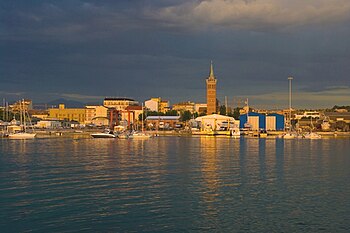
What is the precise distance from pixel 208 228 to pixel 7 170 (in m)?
14.4

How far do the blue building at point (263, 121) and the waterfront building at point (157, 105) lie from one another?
54357 mm

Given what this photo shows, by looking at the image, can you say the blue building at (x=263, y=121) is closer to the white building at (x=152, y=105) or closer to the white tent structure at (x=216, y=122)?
the white tent structure at (x=216, y=122)

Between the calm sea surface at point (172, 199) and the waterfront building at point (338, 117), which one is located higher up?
the waterfront building at point (338, 117)

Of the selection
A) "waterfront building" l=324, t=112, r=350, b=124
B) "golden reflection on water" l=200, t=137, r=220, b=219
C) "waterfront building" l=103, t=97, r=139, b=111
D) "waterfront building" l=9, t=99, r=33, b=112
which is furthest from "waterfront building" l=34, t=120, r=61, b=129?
"golden reflection on water" l=200, t=137, r=220, b=219


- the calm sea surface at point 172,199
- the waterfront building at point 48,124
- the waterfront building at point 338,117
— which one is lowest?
the calm sea surface at point 172,199

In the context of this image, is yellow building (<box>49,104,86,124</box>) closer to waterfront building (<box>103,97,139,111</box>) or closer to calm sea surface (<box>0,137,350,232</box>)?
waterfront building (<box>103,97,139,111</box>)

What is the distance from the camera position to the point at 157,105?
155375 millimetres

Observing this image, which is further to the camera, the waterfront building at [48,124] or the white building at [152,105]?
the white building at [152,105]

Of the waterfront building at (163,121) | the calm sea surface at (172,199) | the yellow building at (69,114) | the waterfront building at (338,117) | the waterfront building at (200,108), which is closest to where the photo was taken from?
the calm sea surface at (172,199)

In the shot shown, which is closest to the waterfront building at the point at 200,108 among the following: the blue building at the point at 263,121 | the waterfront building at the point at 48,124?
the waterfront building at the point at 48,124

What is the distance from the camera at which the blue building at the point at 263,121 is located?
94.9 m

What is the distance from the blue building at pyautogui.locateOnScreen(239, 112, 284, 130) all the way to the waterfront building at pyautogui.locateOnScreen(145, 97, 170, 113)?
54.4 m

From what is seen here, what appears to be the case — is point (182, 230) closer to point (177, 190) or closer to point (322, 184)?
point (177, 190)

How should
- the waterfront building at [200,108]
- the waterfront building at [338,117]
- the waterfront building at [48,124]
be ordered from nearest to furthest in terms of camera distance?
the waterfront building at [48,124] < the waterfront building at [338,117] < the waterfront building at [200,108]
